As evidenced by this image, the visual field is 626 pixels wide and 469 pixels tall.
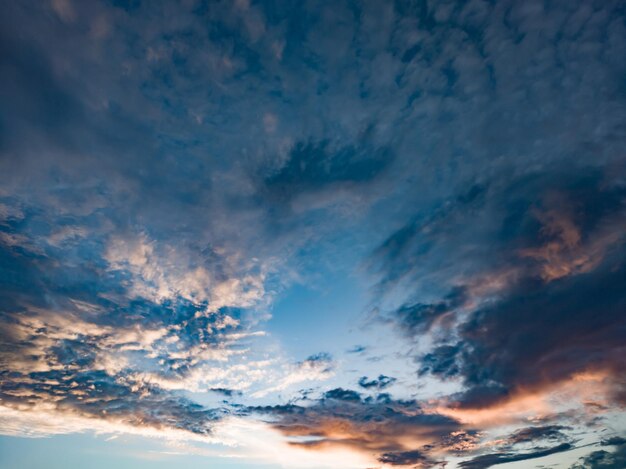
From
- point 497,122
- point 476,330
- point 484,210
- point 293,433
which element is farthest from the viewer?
point 293,433

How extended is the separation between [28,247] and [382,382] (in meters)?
19.4

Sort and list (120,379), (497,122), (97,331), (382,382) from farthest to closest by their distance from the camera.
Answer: (120,379)
(382,382)
(97,331)
(497,122)

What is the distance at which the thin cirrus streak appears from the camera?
798cm

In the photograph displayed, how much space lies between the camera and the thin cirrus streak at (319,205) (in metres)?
7.98

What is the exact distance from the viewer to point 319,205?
38.7 feet

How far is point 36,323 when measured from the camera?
1698 centimetres

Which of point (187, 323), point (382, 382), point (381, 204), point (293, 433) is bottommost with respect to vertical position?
point (293, 433)

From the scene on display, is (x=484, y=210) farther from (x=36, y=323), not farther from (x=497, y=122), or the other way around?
(x=36, y=323)

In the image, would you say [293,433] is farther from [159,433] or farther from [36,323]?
[36,323]

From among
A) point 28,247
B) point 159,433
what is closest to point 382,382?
point 28,247

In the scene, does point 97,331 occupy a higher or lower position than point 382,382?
higher

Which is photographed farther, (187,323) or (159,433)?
(159,433)

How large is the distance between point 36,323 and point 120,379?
21.6 ft

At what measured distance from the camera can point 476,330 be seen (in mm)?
16078
